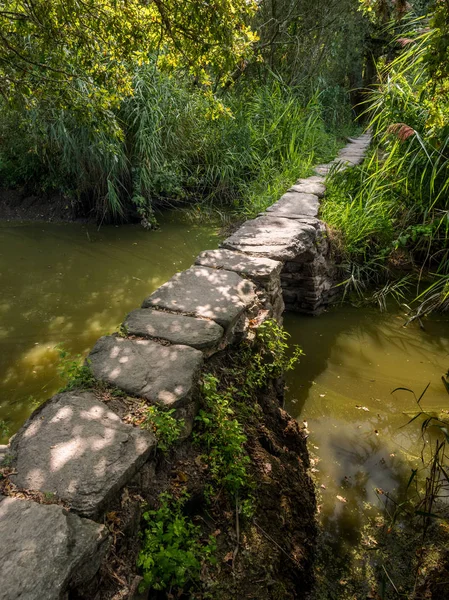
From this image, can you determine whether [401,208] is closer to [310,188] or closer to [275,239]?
[310,188]

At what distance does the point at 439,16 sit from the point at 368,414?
202 cm

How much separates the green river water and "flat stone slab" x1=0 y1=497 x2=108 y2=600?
98 cm

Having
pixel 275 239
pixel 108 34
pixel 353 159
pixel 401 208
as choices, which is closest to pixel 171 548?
pixel 275 239

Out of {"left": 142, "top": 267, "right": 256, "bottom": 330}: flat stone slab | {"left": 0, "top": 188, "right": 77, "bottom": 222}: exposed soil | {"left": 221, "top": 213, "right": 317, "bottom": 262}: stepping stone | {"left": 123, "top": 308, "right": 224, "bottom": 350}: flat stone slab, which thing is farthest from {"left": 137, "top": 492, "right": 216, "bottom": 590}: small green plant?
{"left": 0, "top": 188, "right": 77, "bottom": 222}: exposed soil

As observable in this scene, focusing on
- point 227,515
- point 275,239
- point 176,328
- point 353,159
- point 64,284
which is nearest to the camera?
point 227,515

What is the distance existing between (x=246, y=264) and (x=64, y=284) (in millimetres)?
2018

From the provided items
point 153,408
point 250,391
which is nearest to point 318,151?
point 250,391

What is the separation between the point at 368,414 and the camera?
8.75 feet

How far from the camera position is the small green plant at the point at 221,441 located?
1.63 metres

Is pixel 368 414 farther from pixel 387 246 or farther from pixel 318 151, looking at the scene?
pixel 318 151

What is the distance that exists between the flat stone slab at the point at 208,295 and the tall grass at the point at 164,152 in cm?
249

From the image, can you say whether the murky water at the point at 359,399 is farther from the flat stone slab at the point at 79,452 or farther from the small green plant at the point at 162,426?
the flat stone slab at the point at 79,452

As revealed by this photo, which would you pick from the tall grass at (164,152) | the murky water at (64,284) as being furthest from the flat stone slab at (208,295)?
the tall grass at (164,152)

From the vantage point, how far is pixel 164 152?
560cm
